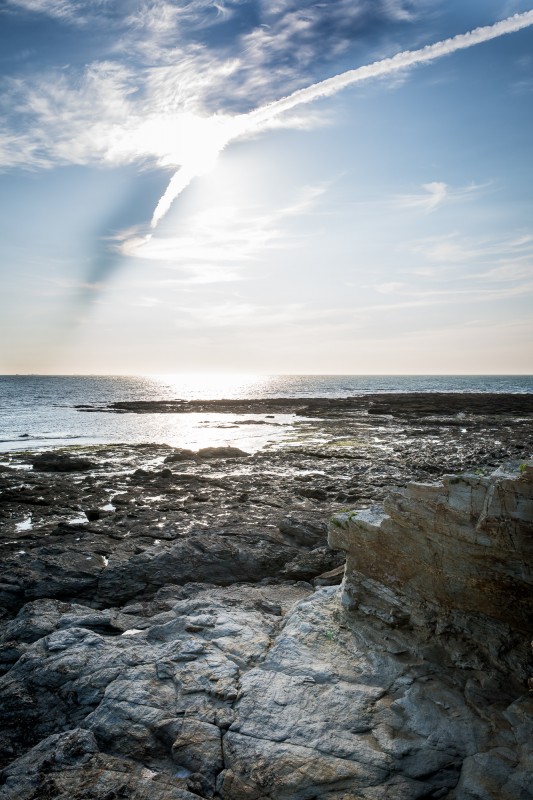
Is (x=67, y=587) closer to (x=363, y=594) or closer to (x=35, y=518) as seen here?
(x=363, y=594)

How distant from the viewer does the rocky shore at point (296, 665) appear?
15.6 feet

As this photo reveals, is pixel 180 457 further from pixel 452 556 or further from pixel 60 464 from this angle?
pixel 452 556

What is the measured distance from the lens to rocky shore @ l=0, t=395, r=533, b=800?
4.75 m

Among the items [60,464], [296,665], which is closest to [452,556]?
[296,665]

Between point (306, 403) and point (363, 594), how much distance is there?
6757 centimetres

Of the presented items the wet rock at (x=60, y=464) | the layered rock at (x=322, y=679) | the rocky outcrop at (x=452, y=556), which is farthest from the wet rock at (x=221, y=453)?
the rocky outcrop at (x=452, y=556)

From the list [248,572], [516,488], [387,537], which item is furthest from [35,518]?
[516,488]

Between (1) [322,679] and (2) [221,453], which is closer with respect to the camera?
(1) [322,679]

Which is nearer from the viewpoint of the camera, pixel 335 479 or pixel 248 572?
pixel 248 572

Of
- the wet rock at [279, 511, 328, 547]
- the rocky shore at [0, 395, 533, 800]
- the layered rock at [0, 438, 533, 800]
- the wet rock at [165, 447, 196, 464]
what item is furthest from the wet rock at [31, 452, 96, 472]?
the layered rock at [0, 438, 533, 800]

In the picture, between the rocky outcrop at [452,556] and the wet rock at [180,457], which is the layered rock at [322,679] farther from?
the wet rock at [180,457]

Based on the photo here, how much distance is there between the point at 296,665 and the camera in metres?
6.23

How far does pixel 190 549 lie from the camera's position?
1124 centimetres

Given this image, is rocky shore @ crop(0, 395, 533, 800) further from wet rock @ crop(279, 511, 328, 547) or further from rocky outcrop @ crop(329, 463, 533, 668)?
wet rock @ crop(279, 511, 328, 547)
